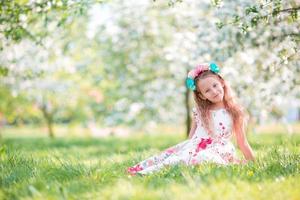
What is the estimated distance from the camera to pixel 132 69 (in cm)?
1278

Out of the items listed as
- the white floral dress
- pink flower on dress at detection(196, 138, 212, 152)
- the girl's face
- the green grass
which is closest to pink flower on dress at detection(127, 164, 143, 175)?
the white floral dress

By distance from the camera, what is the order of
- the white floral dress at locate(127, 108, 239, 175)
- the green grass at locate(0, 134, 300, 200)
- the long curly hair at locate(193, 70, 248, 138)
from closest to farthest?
the green grass at locate(0, 134, 300, 200) < the white floral dress at locate(127, 108, 239, 175) < the long curly hair at locate(193, 70, 248, 138)

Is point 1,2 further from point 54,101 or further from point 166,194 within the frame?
point 54,101

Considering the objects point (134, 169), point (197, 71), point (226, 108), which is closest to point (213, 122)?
point (226, 108)

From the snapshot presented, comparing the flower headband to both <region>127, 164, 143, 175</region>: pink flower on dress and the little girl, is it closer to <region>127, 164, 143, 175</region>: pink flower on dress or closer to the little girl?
the little girl

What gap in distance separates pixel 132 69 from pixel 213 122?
23.2 feet

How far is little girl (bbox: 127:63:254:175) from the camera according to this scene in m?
5.62

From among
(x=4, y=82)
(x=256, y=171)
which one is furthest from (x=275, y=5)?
(x=4, y=82)

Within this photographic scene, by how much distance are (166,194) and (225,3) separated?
4.46 meters

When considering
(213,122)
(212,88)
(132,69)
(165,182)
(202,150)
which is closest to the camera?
(165,182)

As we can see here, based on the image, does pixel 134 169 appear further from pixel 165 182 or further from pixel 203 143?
pixel 165 182

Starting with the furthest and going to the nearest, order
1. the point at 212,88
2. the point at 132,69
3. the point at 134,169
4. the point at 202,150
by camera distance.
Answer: the point at 132,69 < the point at 212,88 < the point at 202,150 < the point at 134,169

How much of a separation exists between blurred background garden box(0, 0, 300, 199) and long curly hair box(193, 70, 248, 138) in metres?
0.55

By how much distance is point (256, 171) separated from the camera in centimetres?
471
